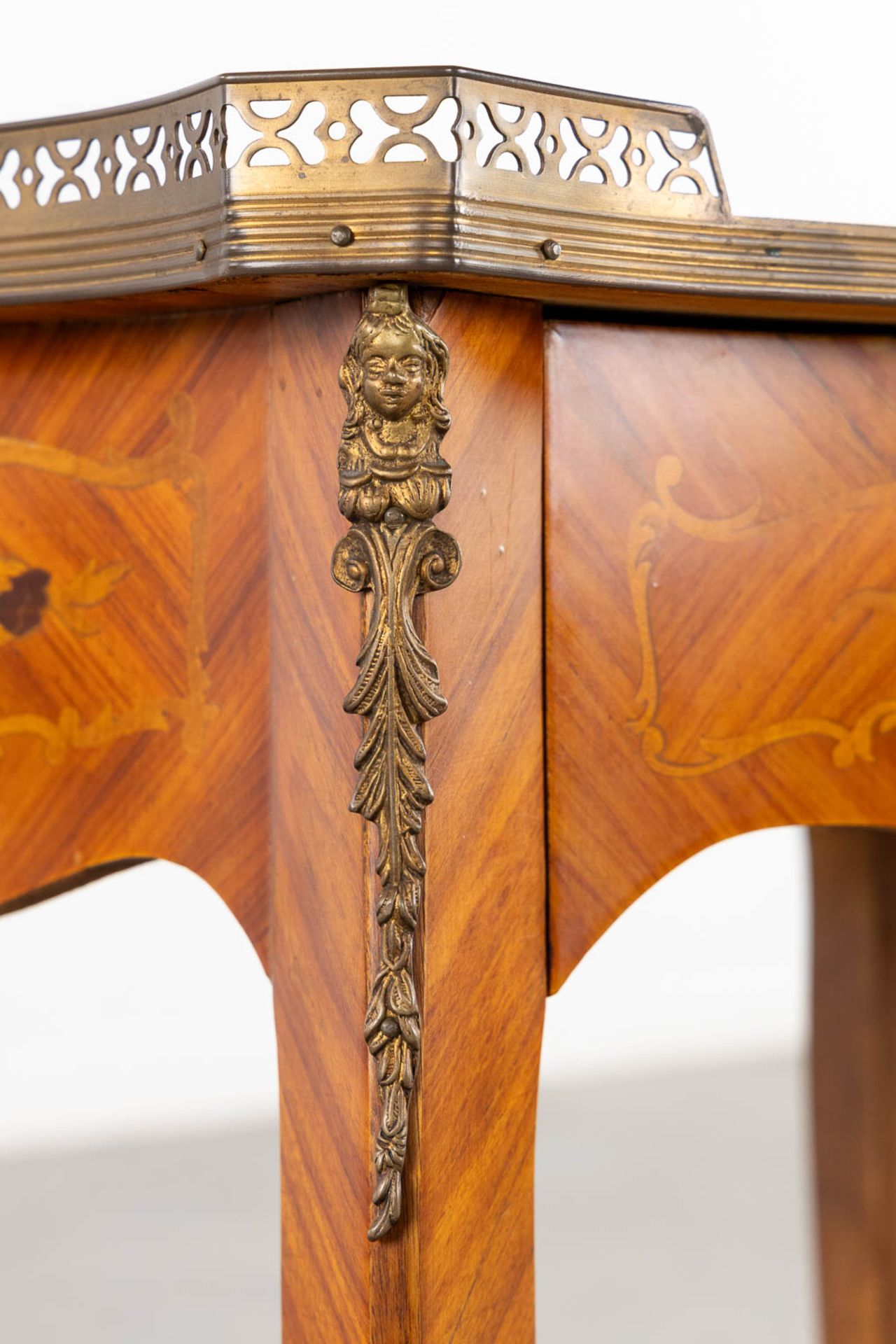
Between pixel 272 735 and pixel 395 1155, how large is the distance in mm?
170

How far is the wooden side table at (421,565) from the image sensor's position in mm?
619

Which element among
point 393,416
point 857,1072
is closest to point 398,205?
point 393,416

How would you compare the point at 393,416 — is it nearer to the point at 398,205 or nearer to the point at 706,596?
the point at 398,205

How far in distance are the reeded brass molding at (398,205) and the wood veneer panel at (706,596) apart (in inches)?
1.9

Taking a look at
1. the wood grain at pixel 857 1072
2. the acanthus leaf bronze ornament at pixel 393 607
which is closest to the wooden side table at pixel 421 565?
the acanthus leaf bronze ornament at pixel 393 607

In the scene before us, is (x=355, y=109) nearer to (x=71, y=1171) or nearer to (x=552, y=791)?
(x=552, y=791)

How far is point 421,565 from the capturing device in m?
0.63

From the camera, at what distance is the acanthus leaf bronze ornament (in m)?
0.61

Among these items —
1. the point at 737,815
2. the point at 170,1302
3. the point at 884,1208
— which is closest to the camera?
the point at 737,815

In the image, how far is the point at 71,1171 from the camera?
5.42ft

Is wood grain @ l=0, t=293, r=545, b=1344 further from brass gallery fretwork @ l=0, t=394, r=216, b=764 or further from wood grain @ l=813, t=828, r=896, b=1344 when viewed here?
wood grain @ l=813, t=828, r=896, b=1344

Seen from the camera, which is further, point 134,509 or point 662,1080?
point 662,1080

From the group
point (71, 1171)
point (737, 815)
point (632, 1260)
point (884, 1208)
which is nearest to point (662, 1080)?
point (632, 1260)

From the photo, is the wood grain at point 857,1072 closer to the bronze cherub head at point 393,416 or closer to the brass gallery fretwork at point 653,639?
A: the brass gallery fretwork at point 653,639
